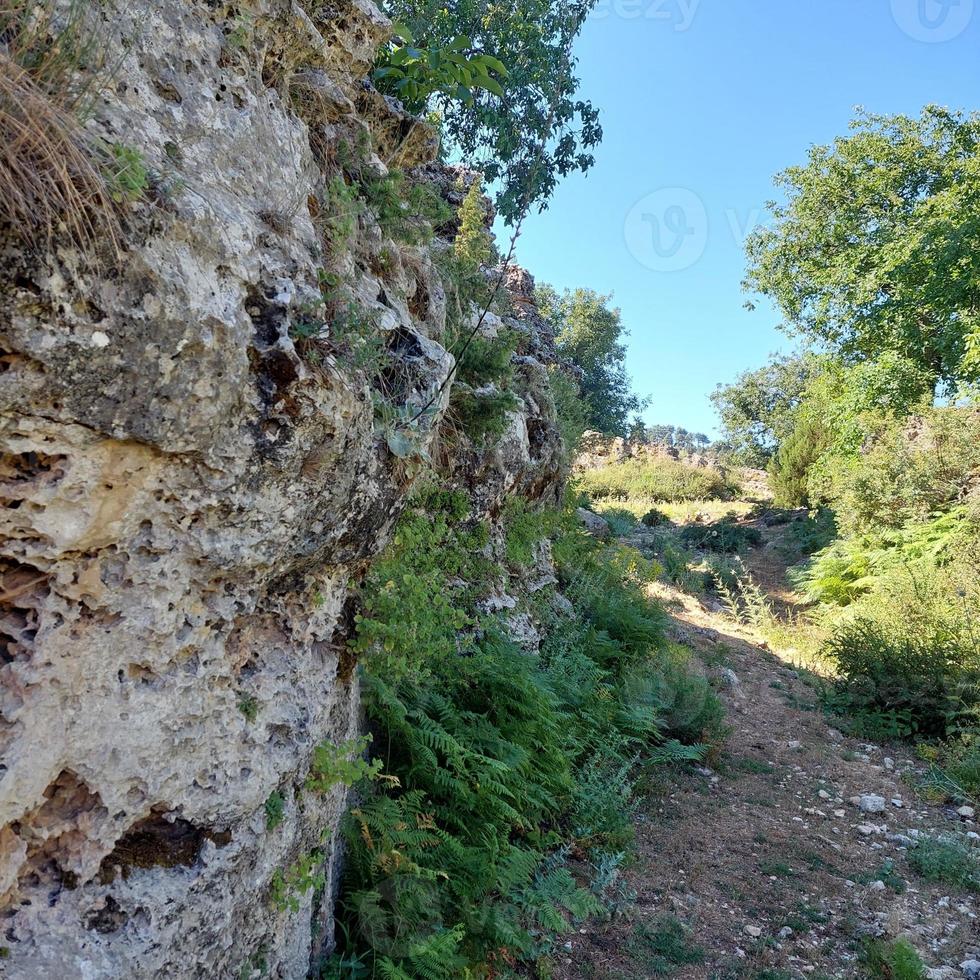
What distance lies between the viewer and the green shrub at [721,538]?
1677cm

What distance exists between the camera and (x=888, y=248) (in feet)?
49.6

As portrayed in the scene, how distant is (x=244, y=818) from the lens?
2.18 meters

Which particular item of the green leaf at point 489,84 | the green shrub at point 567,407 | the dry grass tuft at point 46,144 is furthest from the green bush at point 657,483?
the dry grass tuft at point 46,144

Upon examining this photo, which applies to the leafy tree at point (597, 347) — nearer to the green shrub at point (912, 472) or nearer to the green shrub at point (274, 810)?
the green shrub at point (912, 472)

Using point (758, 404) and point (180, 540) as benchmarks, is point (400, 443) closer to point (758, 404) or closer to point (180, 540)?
point (180, 540)

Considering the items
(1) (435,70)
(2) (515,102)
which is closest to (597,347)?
(2) (515,102)

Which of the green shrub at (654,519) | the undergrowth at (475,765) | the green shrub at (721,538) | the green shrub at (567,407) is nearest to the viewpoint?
the undergrowth at (475,765)

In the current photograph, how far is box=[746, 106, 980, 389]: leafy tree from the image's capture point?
46.1 feet

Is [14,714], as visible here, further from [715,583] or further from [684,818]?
[715,583]

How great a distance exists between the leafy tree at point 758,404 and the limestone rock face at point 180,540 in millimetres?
30195

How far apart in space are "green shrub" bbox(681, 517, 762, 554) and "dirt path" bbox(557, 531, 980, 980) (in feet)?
34.2

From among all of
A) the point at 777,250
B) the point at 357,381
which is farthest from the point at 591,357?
the point at 357,381

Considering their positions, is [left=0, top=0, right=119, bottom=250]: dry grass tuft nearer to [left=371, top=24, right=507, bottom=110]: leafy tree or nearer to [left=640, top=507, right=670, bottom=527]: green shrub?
[left=371, top=24, right=507, bottom=110]: leafy tree

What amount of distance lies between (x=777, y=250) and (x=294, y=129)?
63.6 ft
